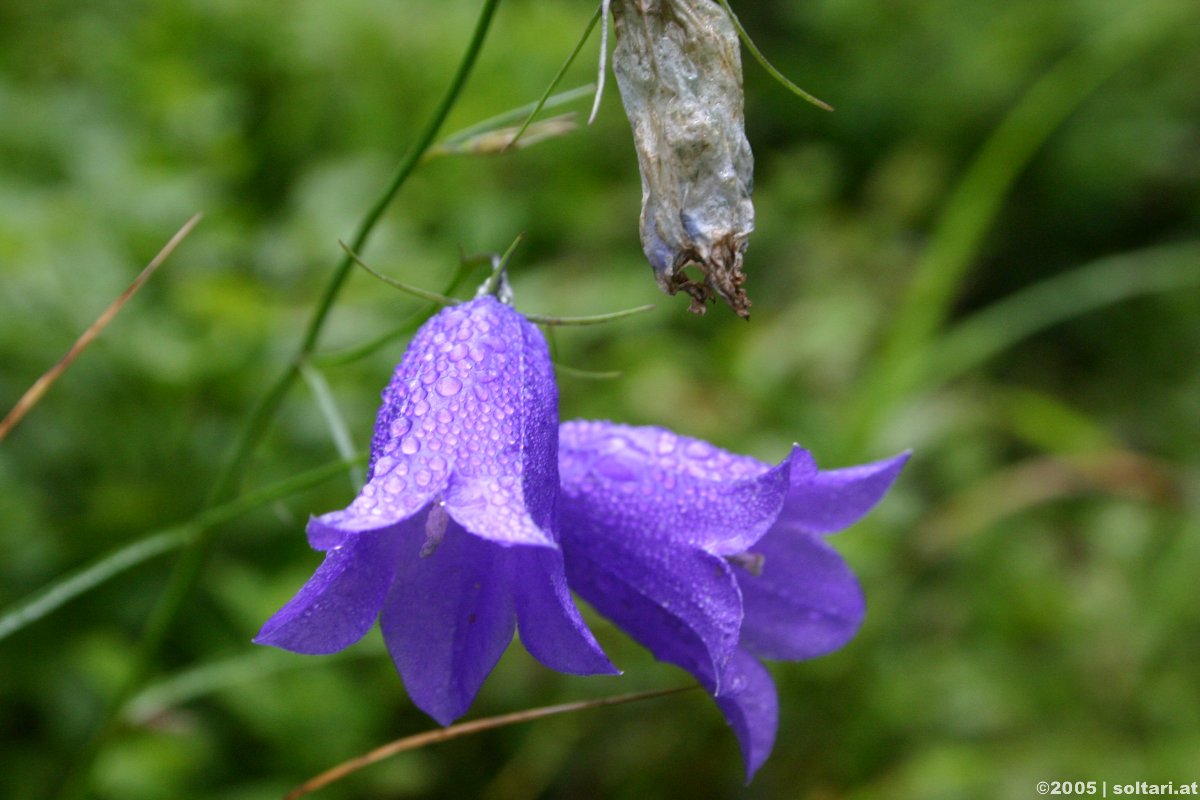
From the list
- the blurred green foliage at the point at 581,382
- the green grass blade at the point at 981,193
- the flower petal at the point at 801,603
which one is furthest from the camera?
A: the green grass blade at the point at 981,193

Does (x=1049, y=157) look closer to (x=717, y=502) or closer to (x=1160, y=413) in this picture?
(x=1160, y=413)

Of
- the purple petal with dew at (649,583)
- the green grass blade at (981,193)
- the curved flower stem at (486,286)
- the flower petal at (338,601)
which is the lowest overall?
the green grass blade at (981,193)

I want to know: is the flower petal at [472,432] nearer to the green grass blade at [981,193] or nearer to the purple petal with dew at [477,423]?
the purple petal with dew at [477,423]

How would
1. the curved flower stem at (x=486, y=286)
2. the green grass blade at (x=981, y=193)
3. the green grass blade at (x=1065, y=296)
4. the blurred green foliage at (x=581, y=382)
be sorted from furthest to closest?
the green grass blade at (x=1065, y=296), the green grass blade at (x=981, y=193), the blurred green foliage at (x=581, y=382), the curved flower stem at (x=486, y=286)

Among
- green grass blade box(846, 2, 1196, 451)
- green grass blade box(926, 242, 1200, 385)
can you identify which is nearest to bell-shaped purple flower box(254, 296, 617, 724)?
green grass blade box(846, 2, 1196, 451)

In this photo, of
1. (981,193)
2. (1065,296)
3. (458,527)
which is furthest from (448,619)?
(1065,296)

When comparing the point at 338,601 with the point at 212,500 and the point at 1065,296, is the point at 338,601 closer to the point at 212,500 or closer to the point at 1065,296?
the point at 212,500

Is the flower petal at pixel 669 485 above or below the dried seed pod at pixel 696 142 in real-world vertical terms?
below

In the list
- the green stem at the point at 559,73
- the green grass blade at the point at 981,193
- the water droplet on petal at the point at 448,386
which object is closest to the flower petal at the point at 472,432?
the water droplet on petal at the point at 448,386
